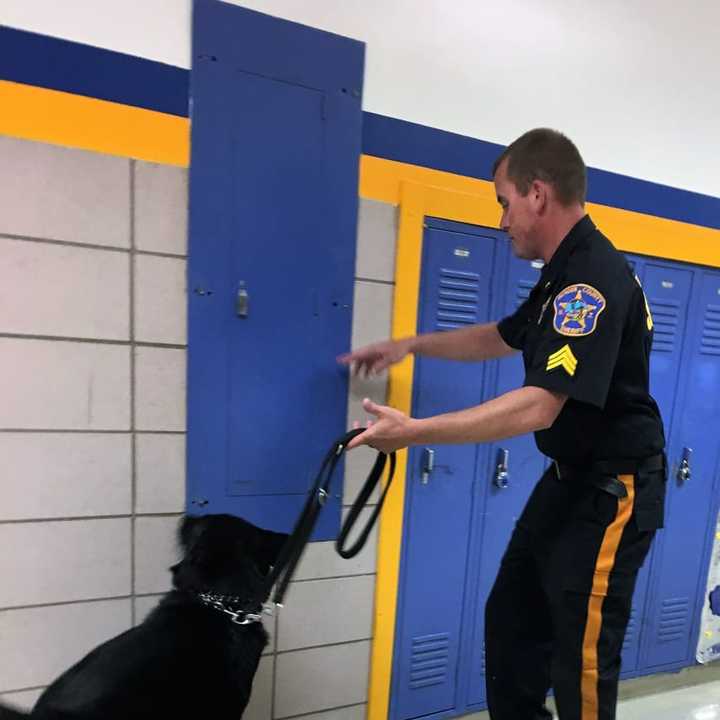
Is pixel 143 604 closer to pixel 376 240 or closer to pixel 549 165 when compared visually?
pixel 376 240

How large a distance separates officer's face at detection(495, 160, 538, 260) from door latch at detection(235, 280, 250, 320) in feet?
2.26

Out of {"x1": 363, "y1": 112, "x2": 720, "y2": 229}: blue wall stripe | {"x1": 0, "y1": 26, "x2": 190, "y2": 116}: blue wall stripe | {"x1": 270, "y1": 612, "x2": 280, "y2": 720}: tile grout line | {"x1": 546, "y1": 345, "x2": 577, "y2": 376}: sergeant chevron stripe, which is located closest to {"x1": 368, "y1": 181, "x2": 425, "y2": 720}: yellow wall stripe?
{"x1": 363, "y1": 112, "x2": 720, "y2": 229}: blue wall stripe

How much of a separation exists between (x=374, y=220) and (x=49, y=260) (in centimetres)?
86

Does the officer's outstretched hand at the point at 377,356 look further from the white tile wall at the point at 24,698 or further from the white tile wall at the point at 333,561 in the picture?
the white tile wall at the point at 24,698

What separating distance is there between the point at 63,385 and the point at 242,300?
493 mm

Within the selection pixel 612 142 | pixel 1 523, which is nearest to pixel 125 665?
pixel 1 523

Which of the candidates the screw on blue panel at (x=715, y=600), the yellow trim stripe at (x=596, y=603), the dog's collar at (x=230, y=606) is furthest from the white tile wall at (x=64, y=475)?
the screw on blue panel at (x=715, y=600)

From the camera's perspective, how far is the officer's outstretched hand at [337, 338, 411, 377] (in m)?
1.42

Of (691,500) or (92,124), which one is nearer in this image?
(92,124)

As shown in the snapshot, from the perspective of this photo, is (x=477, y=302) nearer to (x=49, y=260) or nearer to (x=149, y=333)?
(x=149, y=333)

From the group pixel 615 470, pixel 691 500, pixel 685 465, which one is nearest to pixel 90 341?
pixel 615 470

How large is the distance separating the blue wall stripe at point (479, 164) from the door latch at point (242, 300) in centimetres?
54

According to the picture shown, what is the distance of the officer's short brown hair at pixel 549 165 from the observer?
3.78 feet

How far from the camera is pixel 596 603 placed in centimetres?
113
